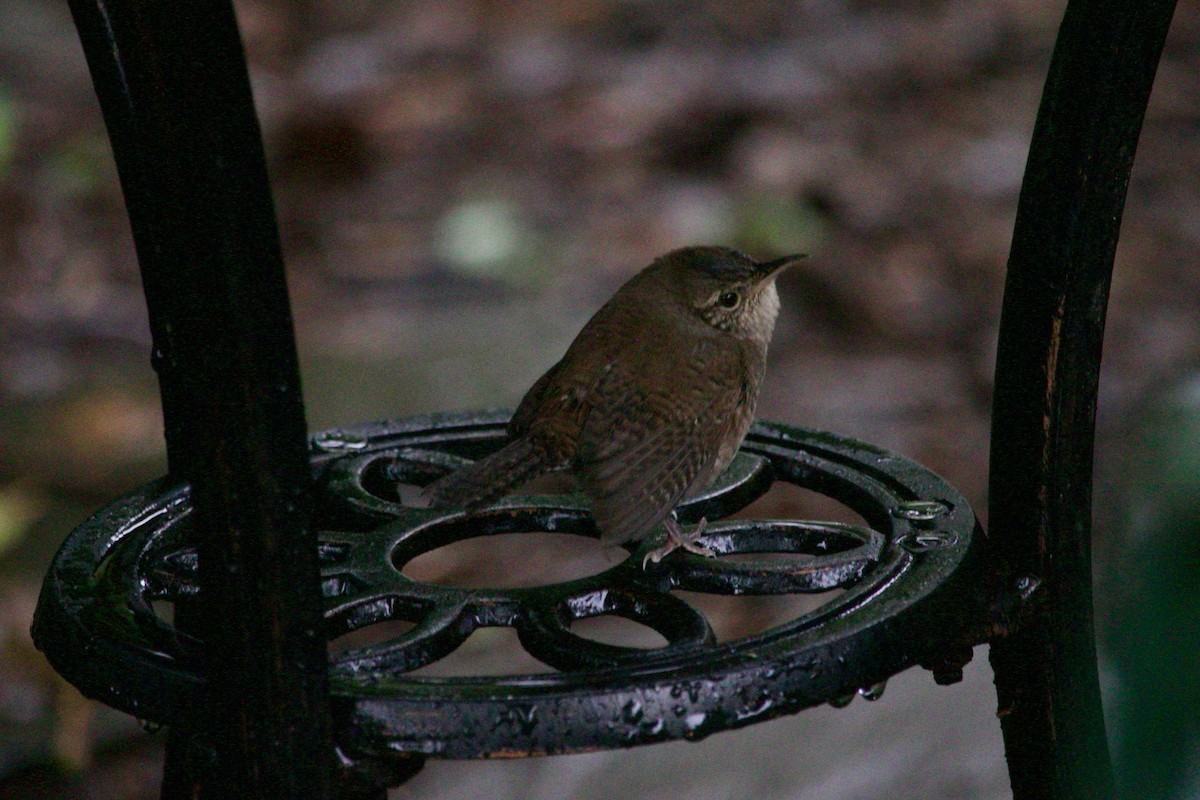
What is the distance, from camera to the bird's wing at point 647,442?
6.14 feet

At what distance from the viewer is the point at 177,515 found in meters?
1.86

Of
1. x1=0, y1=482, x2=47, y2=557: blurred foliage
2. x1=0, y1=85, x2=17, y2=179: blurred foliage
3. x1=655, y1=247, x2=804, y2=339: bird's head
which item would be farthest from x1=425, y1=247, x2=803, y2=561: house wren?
x1=0, y1=85, x2=17, y2=179: blurred foliage

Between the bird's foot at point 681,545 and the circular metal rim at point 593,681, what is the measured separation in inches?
10.2

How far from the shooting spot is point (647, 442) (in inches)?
80.4

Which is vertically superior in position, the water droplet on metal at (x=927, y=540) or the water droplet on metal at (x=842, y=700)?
the water droplet on metal at (x=927, y=540)

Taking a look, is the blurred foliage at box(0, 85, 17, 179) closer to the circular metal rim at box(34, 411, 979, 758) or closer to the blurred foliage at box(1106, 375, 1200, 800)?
the circular metal rim at box(34, 411, 979, 758)

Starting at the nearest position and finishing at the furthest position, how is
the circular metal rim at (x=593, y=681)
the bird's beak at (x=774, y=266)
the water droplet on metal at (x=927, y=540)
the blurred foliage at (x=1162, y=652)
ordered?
the blurred foliage at (x=1162, y=652), the circular metal rim at (x=593, y=681), the water droplet on metal at (x=927, y=540), the bird's beak at (x=774, y=266)

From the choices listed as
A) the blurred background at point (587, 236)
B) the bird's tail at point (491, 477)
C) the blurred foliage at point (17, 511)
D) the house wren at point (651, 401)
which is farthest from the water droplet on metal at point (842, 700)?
the blurred foliage at point (17, 511)

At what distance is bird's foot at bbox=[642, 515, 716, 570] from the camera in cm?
177

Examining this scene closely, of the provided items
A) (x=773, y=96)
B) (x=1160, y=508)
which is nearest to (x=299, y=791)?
(x=1160, y=508)

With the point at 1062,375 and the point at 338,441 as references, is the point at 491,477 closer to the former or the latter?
the point at 338,441

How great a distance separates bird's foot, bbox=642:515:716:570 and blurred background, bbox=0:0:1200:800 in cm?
138

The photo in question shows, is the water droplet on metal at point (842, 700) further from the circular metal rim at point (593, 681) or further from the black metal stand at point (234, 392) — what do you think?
the black metal stand at point (234, 392)

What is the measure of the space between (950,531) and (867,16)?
5.25 m
